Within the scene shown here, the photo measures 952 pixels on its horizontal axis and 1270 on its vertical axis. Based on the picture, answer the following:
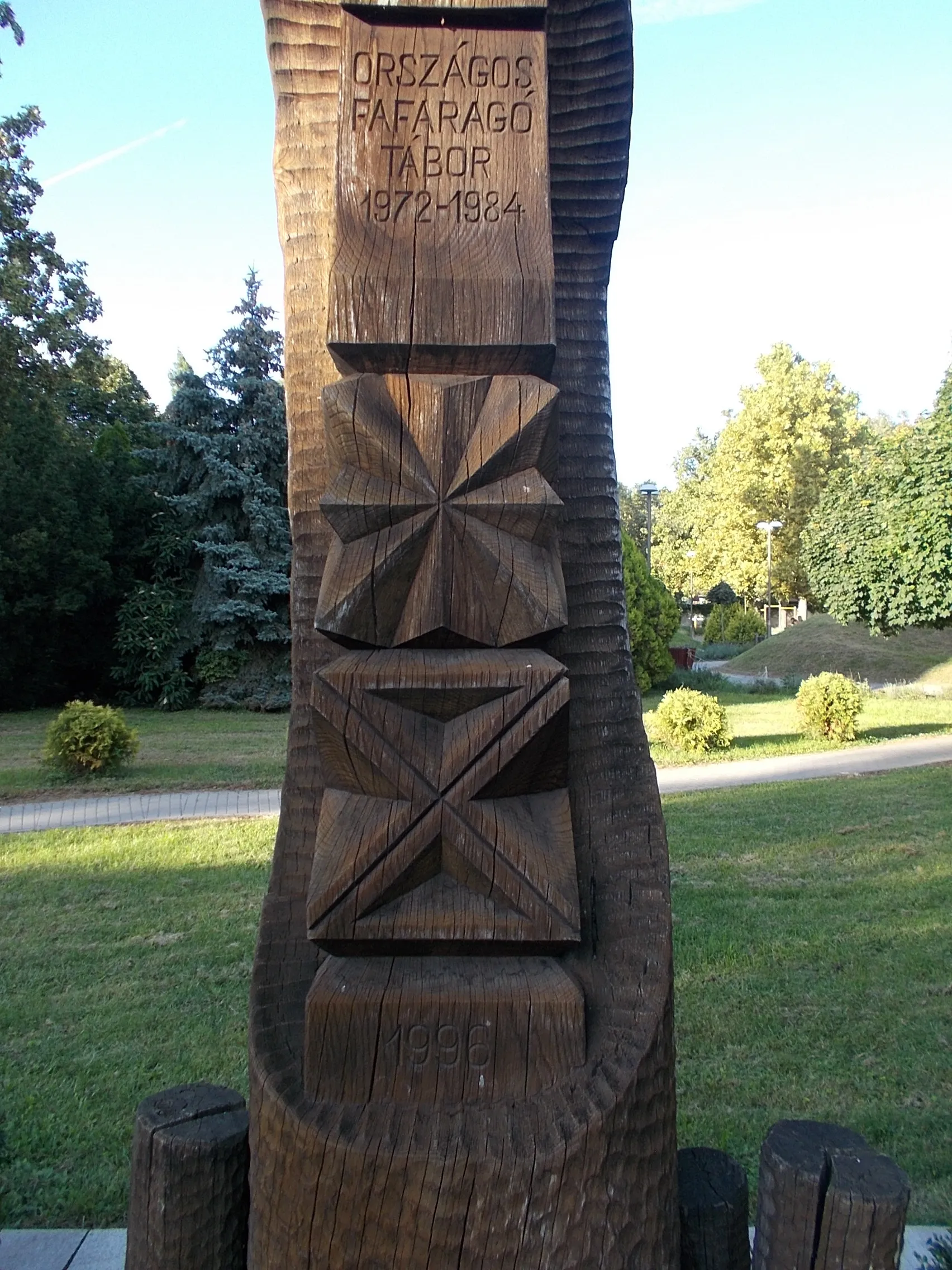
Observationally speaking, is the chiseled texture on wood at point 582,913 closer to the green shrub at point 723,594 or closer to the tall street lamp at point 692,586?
the tall street lamp at point 692,586

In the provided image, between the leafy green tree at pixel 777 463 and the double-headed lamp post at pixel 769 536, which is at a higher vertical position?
the leafy green tree at pixel 777 463

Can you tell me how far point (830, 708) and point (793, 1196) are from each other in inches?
453

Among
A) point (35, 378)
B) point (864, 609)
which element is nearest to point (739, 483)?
point (864, 609)

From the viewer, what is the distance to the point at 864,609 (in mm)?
18281

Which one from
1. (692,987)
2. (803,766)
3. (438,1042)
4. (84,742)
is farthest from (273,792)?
(438,1042)

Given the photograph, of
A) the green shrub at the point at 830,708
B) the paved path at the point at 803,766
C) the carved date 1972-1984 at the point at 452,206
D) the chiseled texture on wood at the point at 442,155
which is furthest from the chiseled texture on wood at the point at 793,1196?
the green shrub at the point at 830,708

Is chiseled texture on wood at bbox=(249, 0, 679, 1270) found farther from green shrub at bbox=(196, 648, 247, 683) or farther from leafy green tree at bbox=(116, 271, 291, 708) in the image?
green shrub at bbox=(196, 648, 247, 683)

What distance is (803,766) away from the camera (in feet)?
35.0

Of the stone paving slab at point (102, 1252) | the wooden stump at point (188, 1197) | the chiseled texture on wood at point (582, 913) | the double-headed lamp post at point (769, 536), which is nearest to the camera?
the chiseled texture on wood at point (582, 913)

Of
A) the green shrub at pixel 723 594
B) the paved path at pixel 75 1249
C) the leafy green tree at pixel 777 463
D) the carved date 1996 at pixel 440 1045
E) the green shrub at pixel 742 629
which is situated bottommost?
the paved path at pixel 75 1249

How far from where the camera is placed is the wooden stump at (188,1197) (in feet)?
5.36

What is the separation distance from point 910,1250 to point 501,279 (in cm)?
267

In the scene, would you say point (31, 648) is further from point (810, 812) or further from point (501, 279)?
point (501, 279)

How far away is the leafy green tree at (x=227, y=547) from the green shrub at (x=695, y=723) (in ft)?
25.6
